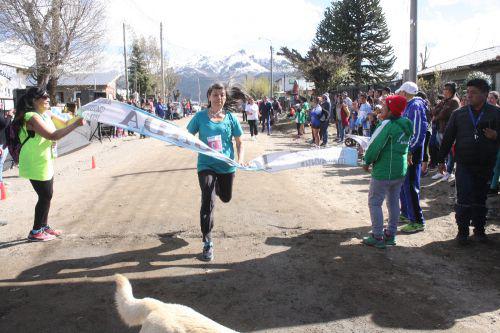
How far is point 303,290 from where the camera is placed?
430 centimetres

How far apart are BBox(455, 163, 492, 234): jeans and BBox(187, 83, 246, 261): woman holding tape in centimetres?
288

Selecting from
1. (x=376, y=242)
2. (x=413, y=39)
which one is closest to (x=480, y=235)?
(x=376, y=242)

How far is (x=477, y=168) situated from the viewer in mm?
5559

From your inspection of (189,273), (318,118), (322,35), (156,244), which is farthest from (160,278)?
(322,35)

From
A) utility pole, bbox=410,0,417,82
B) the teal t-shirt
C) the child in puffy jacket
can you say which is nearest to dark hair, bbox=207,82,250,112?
the teal t-shirt

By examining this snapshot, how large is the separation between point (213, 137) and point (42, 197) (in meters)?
2.49

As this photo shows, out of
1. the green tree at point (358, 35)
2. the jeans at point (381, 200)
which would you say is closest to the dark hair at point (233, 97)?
the jeans at point (381, 200)

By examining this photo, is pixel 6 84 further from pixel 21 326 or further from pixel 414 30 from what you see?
pixel 21 326

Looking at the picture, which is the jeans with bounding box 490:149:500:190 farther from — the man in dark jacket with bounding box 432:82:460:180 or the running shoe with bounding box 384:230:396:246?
the running shoe with bounding box 384:230:396:246

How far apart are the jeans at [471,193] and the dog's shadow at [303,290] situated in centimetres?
41

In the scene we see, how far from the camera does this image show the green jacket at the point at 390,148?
533cm

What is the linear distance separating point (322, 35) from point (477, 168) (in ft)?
125

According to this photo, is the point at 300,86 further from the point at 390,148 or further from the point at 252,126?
the point at 390,148

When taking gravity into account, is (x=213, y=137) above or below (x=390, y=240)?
above
